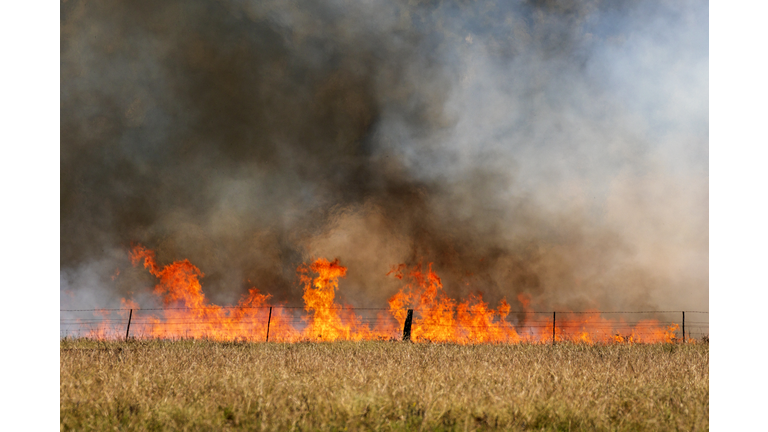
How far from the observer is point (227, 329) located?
56.2 ft

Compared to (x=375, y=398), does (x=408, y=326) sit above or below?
above

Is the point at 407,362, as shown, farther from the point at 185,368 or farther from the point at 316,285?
the point at 316,285

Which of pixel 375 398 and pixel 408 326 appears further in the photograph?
pixel 408 326

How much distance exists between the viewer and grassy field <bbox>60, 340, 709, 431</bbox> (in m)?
3.98

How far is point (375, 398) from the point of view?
4.43 m

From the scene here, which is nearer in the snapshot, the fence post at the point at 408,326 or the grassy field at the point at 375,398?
the grassy field at the point at 375,398

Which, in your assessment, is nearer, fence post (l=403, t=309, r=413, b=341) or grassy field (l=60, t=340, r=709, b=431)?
grassy field (l=60, t=340, r=709, b=431)

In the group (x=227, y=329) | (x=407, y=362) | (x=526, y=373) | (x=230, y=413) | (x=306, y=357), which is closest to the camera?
(x=230, y=413)

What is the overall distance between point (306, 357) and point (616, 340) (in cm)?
960

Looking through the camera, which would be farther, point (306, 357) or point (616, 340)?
point (616, 340)

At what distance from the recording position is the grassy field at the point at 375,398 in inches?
157
